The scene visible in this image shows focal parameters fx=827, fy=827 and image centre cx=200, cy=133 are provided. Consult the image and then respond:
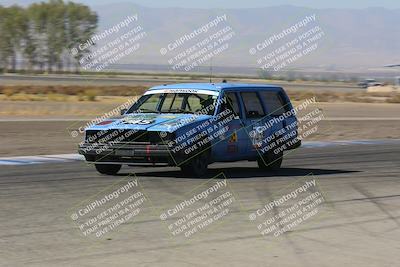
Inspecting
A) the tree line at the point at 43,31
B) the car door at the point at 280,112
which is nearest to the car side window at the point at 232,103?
the car door at the point at 280,112

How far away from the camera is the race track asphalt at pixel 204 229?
7.60 metres

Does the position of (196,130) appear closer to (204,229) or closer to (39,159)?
(204,229)

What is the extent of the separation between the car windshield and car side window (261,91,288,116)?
151 centimetres

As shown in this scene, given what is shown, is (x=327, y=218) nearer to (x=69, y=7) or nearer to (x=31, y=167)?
(x=31, y=167)

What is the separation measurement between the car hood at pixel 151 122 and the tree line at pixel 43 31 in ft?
381

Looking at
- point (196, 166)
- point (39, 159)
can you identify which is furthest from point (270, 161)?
point (39, 159)

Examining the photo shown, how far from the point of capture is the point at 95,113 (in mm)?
36312

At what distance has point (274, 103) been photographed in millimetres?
15422

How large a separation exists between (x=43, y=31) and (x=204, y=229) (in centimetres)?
12570

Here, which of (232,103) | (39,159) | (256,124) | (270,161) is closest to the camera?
(232,103)

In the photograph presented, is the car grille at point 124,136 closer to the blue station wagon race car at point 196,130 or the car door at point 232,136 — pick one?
the blue station wagon race car at point 196,130

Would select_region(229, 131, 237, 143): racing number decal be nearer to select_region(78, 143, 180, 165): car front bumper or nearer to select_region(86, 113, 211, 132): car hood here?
select_region(86, 113, 211, 132): car hood

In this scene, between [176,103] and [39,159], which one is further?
[39,159]

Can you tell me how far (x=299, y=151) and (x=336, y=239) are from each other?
11.5 meters
